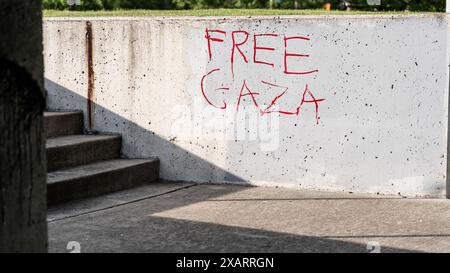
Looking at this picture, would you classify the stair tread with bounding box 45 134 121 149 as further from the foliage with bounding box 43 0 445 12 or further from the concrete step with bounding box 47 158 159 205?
the foliage with bounding box 43 0 445 12

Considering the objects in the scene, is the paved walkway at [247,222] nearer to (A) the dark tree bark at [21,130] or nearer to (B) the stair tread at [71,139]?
(B) the stair tread at [71,139]

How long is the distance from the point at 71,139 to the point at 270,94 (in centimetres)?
226

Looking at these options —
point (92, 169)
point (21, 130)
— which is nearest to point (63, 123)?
point (92, 169)

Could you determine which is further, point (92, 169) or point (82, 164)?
point (82, 164)

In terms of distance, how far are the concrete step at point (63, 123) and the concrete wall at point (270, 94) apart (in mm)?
125

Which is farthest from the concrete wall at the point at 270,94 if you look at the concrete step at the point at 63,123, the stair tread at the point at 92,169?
the stair tread at the point at 92,169

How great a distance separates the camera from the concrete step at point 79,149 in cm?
786

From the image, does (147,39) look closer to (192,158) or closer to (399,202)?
(192,158)

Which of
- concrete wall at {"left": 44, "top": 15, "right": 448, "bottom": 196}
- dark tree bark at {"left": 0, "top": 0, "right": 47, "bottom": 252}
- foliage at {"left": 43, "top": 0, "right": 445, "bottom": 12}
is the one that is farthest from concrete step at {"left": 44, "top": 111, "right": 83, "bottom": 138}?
foliage at {"left": 43, "top": 0, "right": 445, "bottom": 12}

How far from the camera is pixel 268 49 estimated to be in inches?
319

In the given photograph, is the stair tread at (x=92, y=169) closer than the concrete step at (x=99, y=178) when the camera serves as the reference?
No

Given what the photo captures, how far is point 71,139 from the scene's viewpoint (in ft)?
27.8

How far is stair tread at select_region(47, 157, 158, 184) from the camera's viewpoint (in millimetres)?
7453

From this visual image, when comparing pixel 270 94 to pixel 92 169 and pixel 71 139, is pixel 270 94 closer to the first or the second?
pixel 92 169
